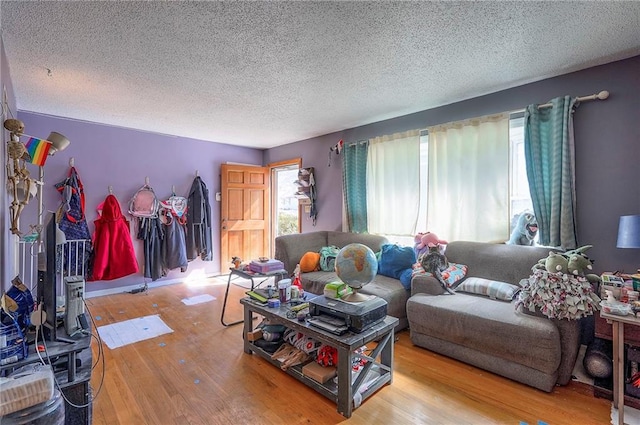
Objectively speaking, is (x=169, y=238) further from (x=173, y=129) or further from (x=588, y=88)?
(x=588, y=88)

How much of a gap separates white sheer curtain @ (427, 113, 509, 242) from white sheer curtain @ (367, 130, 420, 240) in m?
0.21

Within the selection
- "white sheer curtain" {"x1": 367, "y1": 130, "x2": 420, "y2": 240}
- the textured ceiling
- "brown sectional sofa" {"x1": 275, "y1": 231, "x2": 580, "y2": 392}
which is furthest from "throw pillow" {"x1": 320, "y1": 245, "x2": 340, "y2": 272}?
the textured ceiling

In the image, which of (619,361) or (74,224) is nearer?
(619,361)

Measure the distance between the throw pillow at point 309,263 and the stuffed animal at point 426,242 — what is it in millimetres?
1100

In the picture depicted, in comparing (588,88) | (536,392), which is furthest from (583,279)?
(588,88)

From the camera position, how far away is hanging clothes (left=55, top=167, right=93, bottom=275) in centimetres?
351

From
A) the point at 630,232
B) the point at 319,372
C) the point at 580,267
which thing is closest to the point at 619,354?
the point at 580,267

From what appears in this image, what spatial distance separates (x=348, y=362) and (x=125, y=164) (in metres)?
3.96

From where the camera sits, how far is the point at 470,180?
2.96 metres

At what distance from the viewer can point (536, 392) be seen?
187 centimetres

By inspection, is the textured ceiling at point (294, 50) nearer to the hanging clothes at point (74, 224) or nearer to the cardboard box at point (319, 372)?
the hanging clothes at point (74, 224)

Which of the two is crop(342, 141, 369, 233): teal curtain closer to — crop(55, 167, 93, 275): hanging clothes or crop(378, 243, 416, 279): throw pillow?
crop(378, 243, 416, 279): throw pillow

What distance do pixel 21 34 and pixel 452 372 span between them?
3.55 metres

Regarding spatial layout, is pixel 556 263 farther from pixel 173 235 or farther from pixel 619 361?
pixel 173 235
